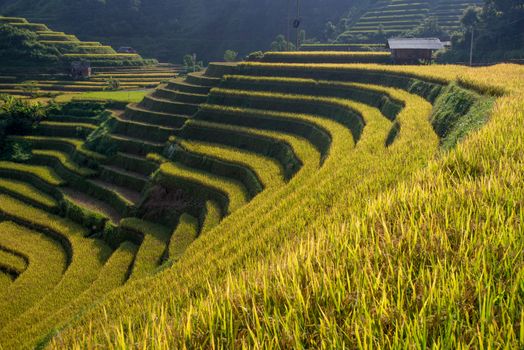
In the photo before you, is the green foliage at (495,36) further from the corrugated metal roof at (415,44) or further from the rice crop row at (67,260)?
the rice crop row at (67,260)

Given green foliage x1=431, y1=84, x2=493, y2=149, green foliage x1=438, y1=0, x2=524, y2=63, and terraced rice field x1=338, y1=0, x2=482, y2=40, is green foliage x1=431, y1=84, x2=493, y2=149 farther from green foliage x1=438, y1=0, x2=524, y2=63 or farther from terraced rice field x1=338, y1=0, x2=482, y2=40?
terraced rice field x1=338, y1=0, x2=482, y2=40

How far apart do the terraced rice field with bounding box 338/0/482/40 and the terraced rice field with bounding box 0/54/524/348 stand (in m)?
40.4

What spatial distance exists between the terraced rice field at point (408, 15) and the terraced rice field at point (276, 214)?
40.4 metres

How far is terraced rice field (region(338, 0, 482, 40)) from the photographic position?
7550 cm

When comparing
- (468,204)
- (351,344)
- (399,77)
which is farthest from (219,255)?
(399,77)

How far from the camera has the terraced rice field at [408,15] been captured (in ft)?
248

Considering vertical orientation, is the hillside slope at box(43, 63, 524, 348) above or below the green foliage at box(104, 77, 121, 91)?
below

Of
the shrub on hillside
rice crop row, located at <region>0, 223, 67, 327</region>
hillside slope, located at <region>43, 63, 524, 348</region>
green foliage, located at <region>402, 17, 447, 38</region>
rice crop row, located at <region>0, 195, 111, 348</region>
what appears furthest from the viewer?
green foliage, located at <region>402, 17, 447, 38</region>

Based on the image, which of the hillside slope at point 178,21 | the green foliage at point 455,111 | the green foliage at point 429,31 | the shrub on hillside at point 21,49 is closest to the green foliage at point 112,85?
the shrub on hillside at point 21,49

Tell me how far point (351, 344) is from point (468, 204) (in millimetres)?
2734

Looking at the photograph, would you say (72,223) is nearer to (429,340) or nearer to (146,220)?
(146,220)

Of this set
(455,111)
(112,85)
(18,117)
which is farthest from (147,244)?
(112,85)

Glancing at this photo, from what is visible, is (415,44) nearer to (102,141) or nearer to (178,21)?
(102,141)

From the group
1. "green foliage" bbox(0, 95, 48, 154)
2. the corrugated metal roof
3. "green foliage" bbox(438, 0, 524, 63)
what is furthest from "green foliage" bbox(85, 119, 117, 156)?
"green foliage" bbox(438, 0, 524, 63)
